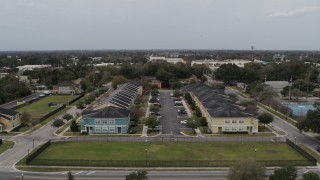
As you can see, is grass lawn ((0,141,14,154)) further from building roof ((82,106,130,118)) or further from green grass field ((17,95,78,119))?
green grass field ((17,95,78,119))

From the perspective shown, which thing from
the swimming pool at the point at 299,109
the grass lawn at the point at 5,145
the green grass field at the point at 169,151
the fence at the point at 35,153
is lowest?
the grass lawn at the point at 5,145

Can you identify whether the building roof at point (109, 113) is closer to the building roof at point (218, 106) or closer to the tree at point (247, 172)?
the building roof at point (218, 106)

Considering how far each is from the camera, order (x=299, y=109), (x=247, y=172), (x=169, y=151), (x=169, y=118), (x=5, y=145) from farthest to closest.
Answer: (x=299, y=109) → (x=169, y=118) → (x=5, y=145) → (x=169, y=151) → (x=247, y=172)

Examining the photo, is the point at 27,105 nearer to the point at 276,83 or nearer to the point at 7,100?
the point at 7,100

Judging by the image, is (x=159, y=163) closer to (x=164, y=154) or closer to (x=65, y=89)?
(x=164, y=154)

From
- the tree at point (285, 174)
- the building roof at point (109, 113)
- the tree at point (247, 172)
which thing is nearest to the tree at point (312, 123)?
the tree at point (285, 174)

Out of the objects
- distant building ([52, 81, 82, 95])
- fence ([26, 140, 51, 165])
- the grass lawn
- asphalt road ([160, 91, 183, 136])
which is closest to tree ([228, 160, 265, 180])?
fence ([26, 140, 51, 165])

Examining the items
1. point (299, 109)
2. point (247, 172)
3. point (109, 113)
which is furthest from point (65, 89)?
point (247, 172)

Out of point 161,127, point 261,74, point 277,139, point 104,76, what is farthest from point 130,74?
point 277,139
